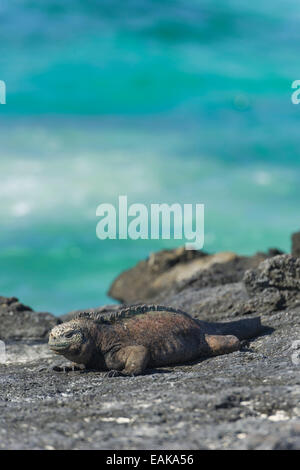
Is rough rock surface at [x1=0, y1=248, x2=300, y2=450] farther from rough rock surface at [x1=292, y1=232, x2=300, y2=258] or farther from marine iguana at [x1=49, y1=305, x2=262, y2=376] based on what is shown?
rough rock surface at [x1=292, y1=232, x2=300, y2=258]

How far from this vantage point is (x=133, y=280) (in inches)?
901

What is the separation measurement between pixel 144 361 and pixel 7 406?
6.56 feet

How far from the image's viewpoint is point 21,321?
586 inches

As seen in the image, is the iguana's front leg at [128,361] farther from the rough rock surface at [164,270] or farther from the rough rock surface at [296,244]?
the rough rock surface at [164,270]

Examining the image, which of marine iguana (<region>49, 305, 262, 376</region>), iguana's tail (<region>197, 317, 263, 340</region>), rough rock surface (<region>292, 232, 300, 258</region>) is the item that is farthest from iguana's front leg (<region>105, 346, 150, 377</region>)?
rough rock surface (<region>292, 232, 300, 258</region>)

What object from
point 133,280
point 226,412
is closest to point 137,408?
point 226,412

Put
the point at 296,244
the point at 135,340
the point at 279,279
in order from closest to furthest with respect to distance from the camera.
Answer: the point at 135,340, the point at 279,279, the point at 296,244

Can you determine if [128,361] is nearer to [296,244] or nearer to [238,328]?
[238,328]

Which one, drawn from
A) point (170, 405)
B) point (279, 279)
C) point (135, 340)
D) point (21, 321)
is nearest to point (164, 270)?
point (21, 321)

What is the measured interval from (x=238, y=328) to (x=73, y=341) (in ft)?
7.80

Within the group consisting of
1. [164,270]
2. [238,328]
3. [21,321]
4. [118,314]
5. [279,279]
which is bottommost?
[238,328]

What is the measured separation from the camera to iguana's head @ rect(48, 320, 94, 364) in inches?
329

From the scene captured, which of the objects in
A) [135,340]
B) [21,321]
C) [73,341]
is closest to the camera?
[73,341]

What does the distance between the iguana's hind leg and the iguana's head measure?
4.87 ft
